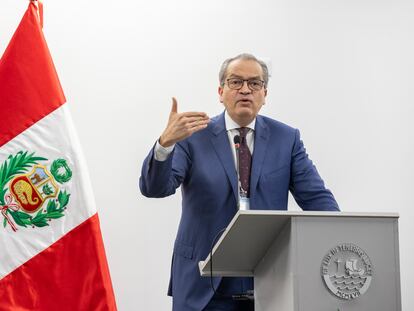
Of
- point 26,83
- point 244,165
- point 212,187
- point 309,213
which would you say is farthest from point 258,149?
point 26,83

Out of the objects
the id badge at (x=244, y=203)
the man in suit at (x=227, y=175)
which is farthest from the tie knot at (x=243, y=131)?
the id badge at (x=244, y=203)

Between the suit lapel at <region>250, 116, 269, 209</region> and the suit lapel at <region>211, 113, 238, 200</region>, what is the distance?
3.1 inches

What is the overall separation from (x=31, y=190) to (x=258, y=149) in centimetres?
100

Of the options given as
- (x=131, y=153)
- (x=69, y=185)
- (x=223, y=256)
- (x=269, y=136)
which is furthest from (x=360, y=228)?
(x=131, y=153)

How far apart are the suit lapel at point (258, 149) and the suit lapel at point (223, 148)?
0.26 feet

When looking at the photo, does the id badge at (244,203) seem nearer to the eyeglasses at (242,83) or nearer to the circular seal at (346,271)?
the eyeglasses at (242,83)

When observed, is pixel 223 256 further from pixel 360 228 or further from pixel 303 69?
pixel 303 69

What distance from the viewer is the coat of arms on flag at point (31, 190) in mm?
3023

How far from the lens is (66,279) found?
3.05 meters

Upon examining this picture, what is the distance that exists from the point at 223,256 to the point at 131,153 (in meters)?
1.58

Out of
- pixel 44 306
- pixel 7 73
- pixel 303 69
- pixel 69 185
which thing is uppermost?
pixel 303 69

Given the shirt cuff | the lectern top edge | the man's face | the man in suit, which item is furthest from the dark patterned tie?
the lectern top edge

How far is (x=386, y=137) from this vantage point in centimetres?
438

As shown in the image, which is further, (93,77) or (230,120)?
(93,77)
